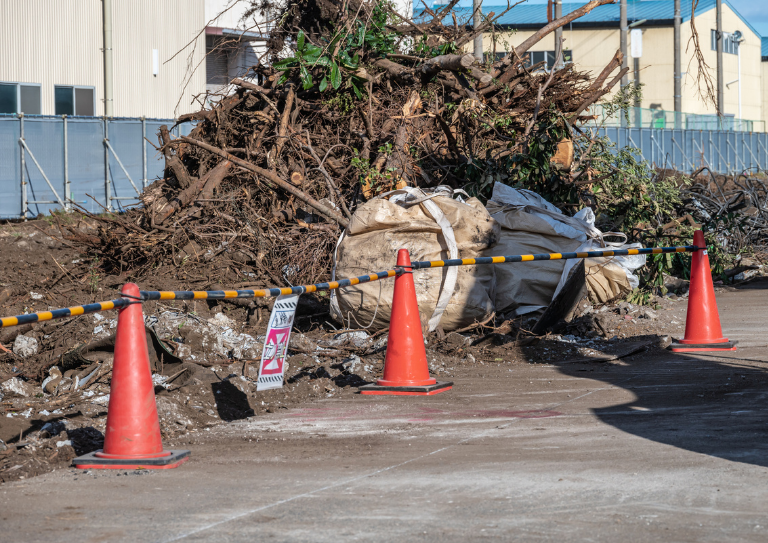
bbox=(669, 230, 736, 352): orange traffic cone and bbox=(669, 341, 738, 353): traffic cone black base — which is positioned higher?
bbox=(669, 230, 736, 352): orange traffic cone

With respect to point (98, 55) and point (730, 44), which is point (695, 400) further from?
point (730, 44)

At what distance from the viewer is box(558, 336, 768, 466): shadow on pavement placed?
500cm

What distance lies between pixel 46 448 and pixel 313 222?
6.48 meters

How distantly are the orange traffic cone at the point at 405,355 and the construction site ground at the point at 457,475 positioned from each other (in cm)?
16

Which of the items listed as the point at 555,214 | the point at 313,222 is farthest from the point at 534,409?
the point at 313,222

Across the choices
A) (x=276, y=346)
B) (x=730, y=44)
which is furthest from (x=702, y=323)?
(x=730, y=44)

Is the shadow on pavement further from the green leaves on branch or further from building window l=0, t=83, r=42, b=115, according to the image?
building window l=0, t=83, r=42, b=115

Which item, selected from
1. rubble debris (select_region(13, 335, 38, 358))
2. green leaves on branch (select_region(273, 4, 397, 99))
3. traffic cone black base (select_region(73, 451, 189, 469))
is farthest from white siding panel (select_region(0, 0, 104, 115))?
traffic cone black base (select_region(73, 451, 189, 469))

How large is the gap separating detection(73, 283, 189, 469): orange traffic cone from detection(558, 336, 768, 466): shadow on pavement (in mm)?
2772

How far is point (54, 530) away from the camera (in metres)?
3.66

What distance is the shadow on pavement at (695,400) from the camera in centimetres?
500

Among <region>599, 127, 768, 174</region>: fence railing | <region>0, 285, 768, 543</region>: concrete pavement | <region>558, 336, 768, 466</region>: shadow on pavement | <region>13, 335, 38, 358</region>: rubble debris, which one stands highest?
<region>599, 127, 768, 174</region>: fence railing

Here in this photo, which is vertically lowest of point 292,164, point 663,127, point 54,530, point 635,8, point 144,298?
point 54,530

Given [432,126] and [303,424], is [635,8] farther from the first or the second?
[303,424]
